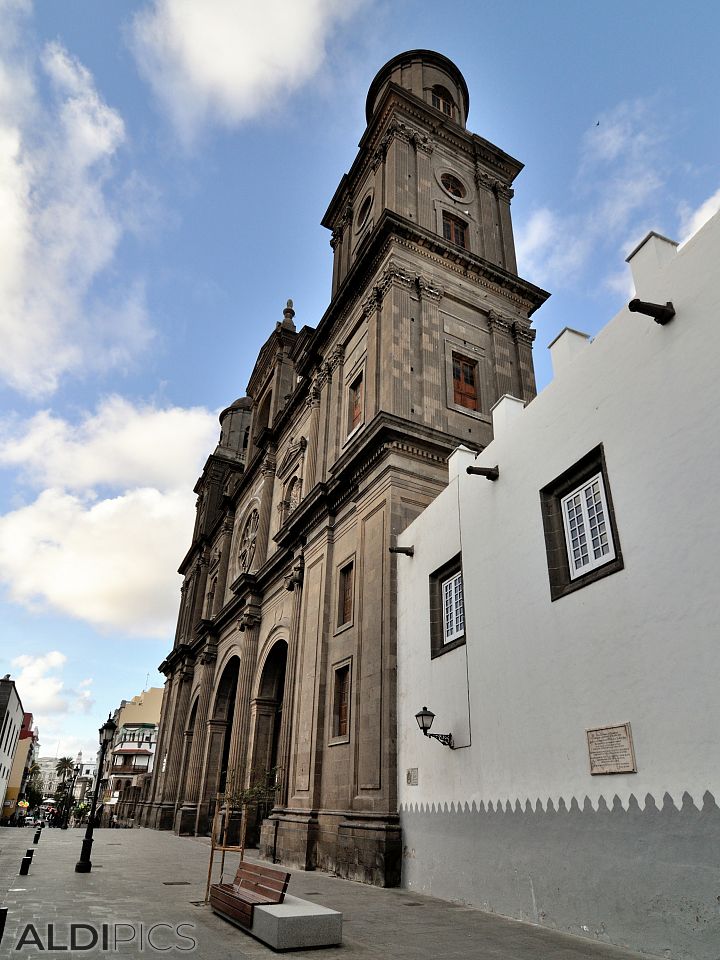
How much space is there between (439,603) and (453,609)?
58cm

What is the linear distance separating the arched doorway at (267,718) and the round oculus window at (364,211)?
1685 centimetres

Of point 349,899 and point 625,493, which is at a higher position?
point 625,493

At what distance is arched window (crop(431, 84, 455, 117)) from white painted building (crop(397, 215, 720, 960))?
23.8 metres

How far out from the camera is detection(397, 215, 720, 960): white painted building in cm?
683

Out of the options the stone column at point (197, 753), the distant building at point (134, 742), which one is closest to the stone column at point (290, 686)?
the stone column at point (197, 753)

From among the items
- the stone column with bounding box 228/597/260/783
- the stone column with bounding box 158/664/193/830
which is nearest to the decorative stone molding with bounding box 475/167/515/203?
the stone column with bounding box 228/597/260/783

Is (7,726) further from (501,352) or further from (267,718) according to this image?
(501,352)

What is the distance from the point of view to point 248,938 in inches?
299

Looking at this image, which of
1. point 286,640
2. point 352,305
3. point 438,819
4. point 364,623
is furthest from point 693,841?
point 352,305

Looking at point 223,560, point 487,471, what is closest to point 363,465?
point 487,471

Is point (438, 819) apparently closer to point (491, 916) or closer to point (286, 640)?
point (491, 916)

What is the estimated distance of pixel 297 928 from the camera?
23.4 ft

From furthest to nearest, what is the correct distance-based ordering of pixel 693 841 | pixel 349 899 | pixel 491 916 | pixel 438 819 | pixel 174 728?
1. pixel 174 728
2. pixel 438 819
3. pixel 349 899
4. pixel 491 916
5. pixel 693 841

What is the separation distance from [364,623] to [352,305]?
1215 centimetres
